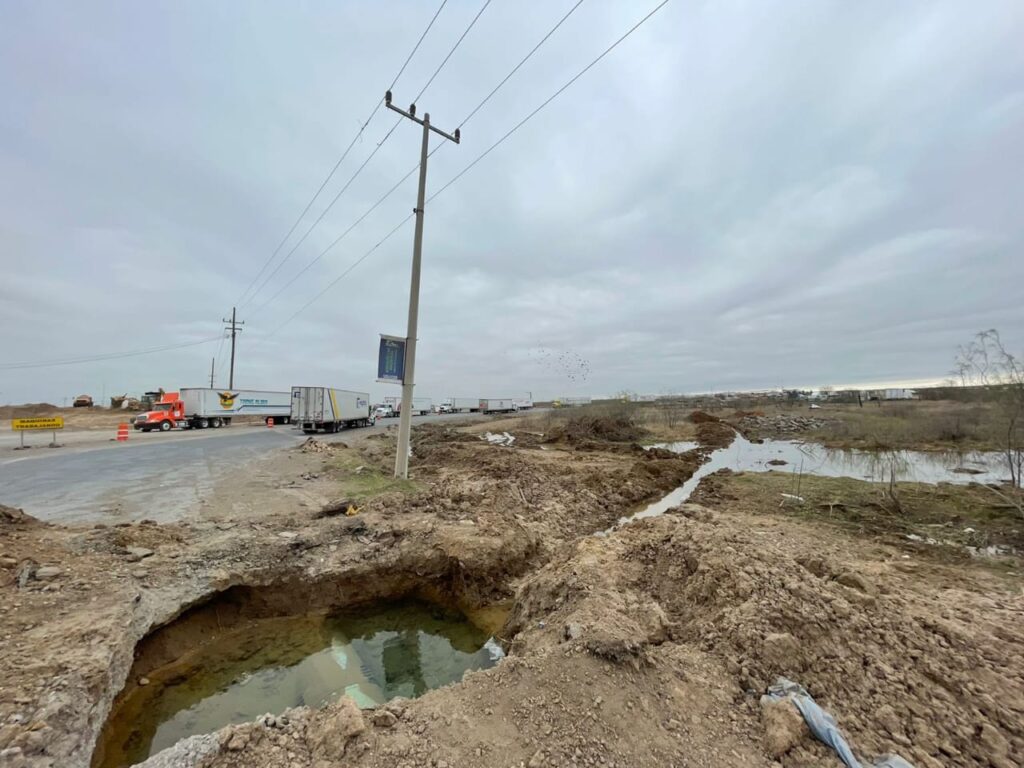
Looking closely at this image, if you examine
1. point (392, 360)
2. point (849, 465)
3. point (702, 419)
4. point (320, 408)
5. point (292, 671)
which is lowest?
point (292, 671)

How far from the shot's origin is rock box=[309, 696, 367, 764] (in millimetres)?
2744

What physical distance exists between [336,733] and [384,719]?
323 mm

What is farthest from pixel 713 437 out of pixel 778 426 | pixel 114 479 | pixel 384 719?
pixel 114 479

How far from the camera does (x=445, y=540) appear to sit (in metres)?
7.33

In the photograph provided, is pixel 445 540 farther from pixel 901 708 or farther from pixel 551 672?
pixel 901 708

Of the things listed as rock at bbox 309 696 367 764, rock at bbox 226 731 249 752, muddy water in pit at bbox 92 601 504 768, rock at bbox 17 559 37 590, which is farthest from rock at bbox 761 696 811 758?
rock at bbox 17 559 37 590

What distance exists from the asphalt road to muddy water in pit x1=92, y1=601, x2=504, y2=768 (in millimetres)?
4240

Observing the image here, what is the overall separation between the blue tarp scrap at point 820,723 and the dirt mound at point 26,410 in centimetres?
7220

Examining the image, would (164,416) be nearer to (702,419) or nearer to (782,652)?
(782,652)

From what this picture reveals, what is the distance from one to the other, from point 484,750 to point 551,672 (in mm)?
809

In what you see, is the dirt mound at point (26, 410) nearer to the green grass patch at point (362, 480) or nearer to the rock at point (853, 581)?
the green grass patch at point (362, 480)

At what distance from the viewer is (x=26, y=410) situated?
5053 centimetres

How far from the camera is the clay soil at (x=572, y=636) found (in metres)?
2.85

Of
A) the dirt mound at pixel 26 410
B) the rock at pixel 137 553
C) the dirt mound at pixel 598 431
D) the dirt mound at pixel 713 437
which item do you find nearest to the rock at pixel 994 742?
the rock at pixel 137 553
